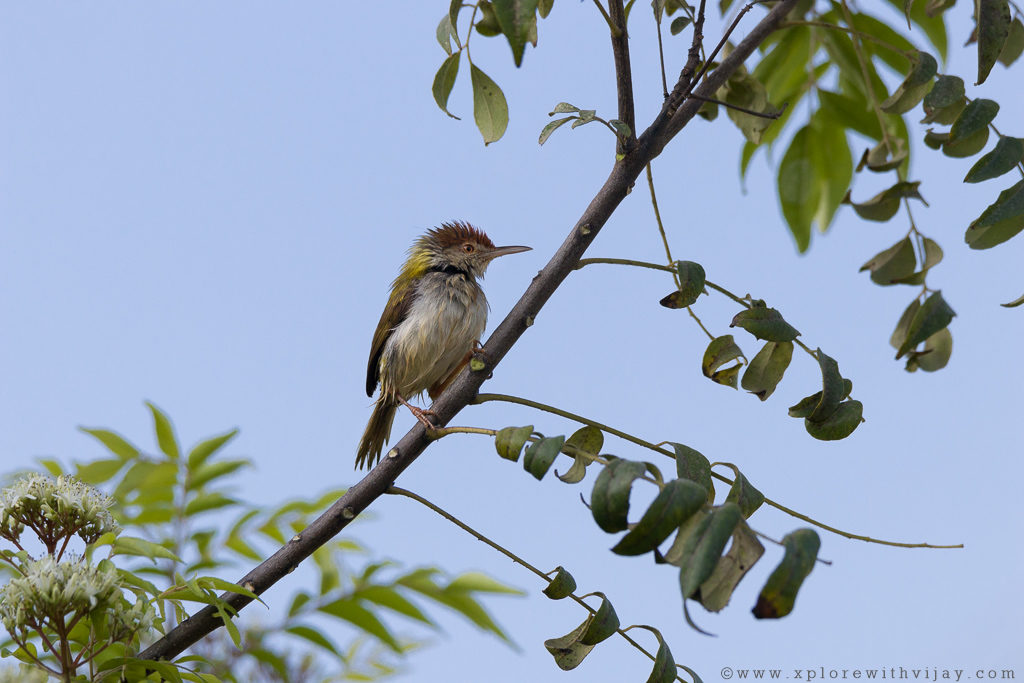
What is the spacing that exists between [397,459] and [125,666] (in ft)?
2.19

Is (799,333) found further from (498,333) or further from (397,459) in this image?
(397,459)

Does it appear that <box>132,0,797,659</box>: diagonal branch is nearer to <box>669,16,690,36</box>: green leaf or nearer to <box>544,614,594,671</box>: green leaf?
<box>669,16,690,36</box>: green leaf

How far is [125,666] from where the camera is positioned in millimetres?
1747

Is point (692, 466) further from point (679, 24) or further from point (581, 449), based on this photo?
point (679, 24)

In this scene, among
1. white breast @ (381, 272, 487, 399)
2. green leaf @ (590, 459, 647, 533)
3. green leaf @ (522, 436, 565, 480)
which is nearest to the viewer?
green leaf @ (590, 459, 647, 533)

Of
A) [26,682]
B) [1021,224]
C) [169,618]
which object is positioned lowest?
[26,682]

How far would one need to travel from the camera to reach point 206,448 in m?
2.60

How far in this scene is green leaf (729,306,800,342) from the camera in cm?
178

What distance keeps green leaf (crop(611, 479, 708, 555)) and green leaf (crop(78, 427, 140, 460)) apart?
5.71 feet

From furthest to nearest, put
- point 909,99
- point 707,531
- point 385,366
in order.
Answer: point 385,366, point 909,99, point 707,531

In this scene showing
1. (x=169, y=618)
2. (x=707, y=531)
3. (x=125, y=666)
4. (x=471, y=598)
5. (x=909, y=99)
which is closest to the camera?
(x=707, y=531)

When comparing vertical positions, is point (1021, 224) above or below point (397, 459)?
above

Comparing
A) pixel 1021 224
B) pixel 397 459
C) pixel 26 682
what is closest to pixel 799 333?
pixel 1021 224

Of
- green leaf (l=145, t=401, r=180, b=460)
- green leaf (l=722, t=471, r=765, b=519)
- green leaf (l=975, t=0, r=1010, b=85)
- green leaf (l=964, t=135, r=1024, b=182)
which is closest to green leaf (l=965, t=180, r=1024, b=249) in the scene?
green leaf (l=964, t=135, r=1024, b=182)
